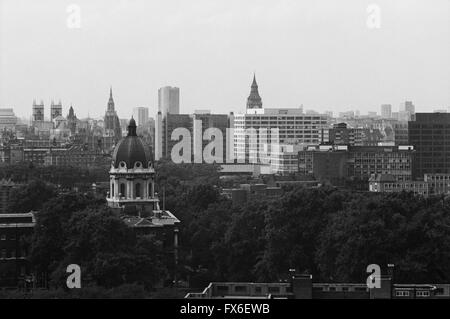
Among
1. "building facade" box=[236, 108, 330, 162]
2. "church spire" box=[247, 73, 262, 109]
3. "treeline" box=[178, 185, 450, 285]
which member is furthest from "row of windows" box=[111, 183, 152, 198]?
"church spire" box=[247, 73, 262, 109]

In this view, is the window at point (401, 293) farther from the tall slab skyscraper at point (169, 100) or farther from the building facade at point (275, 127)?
the building facade at point (275, 127)

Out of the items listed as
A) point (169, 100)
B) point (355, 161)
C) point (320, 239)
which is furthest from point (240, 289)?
point (169, 100)

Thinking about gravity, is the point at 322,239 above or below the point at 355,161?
below

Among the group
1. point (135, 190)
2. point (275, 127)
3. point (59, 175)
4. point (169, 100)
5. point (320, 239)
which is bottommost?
point (320, 239)

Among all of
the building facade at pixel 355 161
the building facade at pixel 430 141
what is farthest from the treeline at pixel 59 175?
the building facade at pixel 430 141

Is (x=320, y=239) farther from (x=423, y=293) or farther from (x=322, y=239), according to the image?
(x=423, y=293)

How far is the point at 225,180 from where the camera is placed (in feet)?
239

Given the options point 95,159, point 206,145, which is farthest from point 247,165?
point 206,145

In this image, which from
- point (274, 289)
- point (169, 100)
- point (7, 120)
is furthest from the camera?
point (7, 120)

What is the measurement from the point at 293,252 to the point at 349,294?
6.56 m

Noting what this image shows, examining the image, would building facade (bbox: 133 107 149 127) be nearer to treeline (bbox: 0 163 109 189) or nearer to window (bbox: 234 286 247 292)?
treeline (bbox: 0 163 109 189)

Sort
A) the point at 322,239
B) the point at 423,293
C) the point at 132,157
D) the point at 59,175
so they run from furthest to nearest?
the point at 59,175
the point at 132,157
the point at 322,239
the point at 423,293

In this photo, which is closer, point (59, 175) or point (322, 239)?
point (322, 239)

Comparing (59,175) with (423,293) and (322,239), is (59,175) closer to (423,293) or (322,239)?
(322,239)
